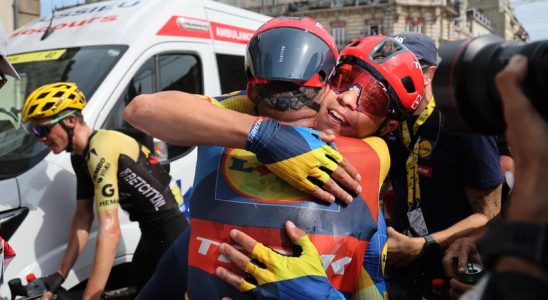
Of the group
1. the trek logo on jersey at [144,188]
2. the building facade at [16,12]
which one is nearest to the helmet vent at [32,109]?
the trek logo on jersey at [144,188]

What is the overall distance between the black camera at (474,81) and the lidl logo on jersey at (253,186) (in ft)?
1.91

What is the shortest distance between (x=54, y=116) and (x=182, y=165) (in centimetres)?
124

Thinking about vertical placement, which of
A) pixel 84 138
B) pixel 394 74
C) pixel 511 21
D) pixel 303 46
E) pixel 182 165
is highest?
pixel 303 46

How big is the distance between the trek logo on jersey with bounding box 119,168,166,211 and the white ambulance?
40cm

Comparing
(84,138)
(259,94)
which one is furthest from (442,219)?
(84,138)

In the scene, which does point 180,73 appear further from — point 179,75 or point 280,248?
point 280,248

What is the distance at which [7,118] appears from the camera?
3861 mm

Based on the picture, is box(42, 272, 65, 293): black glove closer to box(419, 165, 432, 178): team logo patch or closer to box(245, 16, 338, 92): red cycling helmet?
box(245, 16, 338, 92): red cycling helmet

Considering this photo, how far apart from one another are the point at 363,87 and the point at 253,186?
2.20 feet

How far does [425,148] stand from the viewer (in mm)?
2561

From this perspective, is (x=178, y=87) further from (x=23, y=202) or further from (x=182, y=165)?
(x=23, y=202)

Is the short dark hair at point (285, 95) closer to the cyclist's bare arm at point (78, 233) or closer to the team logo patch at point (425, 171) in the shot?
the team logo patch at point (425, 171)

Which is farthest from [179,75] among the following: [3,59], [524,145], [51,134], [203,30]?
[524,145]

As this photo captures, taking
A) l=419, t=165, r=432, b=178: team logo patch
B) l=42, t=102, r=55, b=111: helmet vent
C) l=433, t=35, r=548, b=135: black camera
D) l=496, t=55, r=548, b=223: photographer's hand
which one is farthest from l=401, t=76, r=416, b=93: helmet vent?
l=42, t=102, r=55, b=111: helmet vent
